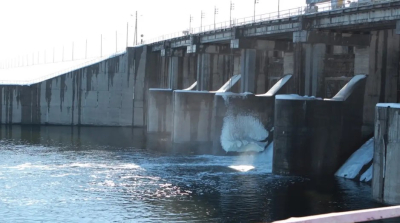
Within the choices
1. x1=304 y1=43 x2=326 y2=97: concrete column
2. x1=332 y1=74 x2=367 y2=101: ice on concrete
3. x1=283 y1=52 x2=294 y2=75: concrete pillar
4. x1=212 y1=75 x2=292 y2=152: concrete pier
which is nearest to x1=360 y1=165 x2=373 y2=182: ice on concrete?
x1=332 y1=74 x2=367 y2=101: ice on concrete

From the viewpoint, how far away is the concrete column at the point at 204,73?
216ft

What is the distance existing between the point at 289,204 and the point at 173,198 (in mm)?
5988

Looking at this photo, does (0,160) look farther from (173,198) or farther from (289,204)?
(289,204)

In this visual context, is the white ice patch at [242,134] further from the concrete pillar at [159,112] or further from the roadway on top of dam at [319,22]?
the concrete pillar at [159,112]

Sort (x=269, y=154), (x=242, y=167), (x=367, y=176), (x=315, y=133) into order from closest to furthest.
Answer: (x=367, y=176) → (x=315, y=133) → (x=242, y=167) → (x=269, y=154)

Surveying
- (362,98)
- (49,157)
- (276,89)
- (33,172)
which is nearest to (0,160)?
(49,157)

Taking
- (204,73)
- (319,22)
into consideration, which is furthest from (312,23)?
(204,73)

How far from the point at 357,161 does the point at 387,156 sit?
9.75 meters

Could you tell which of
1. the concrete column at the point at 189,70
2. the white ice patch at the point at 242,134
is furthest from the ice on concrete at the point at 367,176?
the concrete column at the point at 189,70

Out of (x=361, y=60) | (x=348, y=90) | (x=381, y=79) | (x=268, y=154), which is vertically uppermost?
(x=361, y=60)

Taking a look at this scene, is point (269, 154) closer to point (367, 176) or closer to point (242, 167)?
point (242, 167)

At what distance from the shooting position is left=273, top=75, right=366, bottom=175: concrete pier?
39.3 metres

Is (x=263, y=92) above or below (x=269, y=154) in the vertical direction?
above

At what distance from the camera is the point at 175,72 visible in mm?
76438
